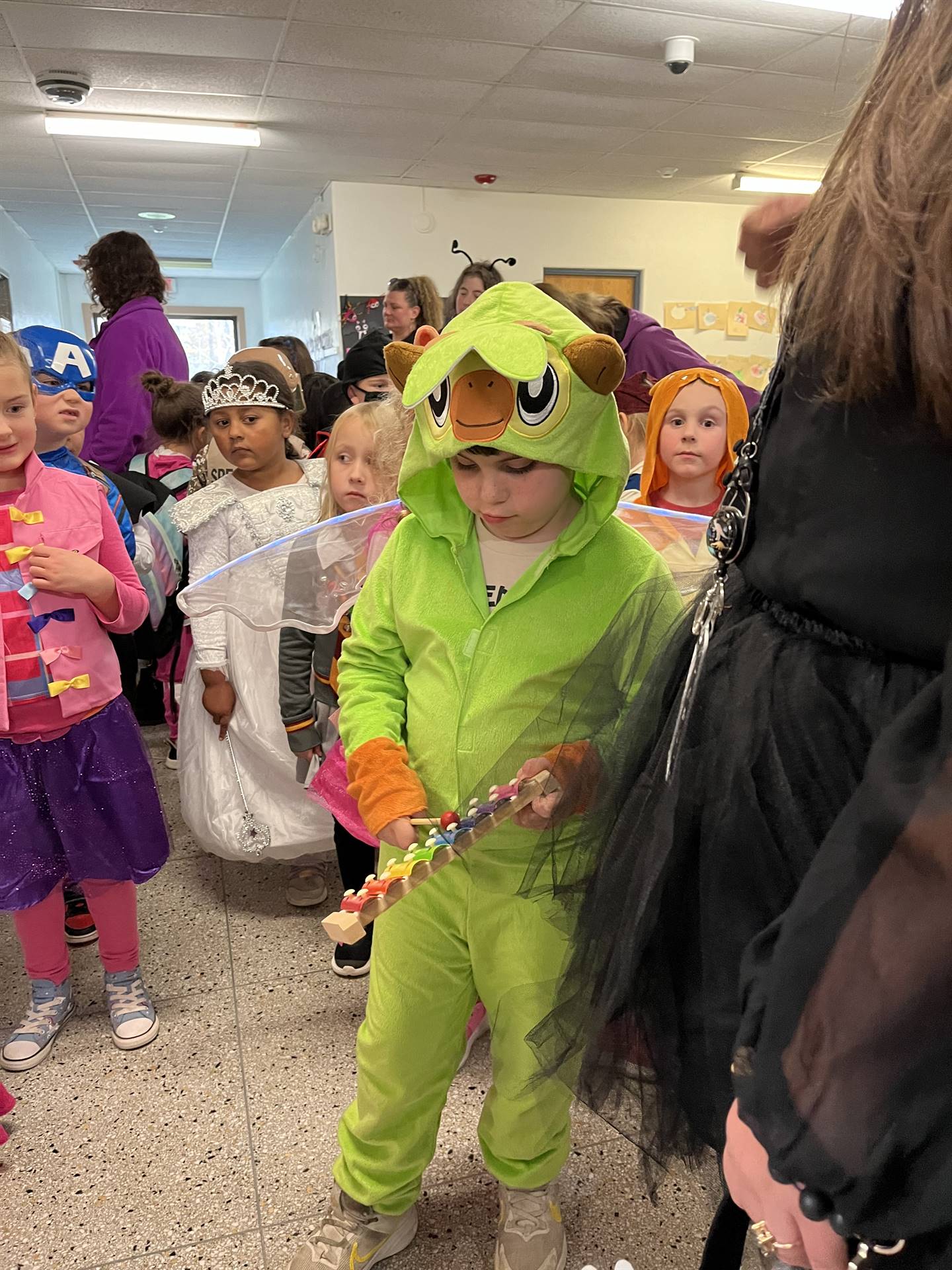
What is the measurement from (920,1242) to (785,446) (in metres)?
0.45

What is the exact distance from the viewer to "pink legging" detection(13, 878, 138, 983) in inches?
62.4

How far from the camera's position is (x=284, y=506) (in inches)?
76.3

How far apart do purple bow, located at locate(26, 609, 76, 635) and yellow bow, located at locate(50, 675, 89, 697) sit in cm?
9

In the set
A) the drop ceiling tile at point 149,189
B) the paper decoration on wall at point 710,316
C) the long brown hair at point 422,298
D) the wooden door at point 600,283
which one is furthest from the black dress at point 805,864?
the paper decoration on wall at point 710,316

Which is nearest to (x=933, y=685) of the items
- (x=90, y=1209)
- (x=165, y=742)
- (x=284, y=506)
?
(x=90, y=1209)

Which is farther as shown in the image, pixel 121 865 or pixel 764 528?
pixel 121 865

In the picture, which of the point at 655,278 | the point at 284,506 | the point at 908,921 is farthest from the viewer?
the point at 655,278

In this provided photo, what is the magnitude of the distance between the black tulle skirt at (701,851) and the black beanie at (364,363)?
200cm

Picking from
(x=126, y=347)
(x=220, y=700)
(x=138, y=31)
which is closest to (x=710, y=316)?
(x=138, y=31)

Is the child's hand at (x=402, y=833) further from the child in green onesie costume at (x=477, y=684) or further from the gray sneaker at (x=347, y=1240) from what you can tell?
the gray sneaker at (x=347, y=1240)

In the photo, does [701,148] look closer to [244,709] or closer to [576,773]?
[244,709]

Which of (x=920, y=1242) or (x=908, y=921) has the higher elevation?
(x=908, y=921)

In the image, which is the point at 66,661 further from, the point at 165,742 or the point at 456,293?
the point at 456,293

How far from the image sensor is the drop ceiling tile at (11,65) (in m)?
3.99
